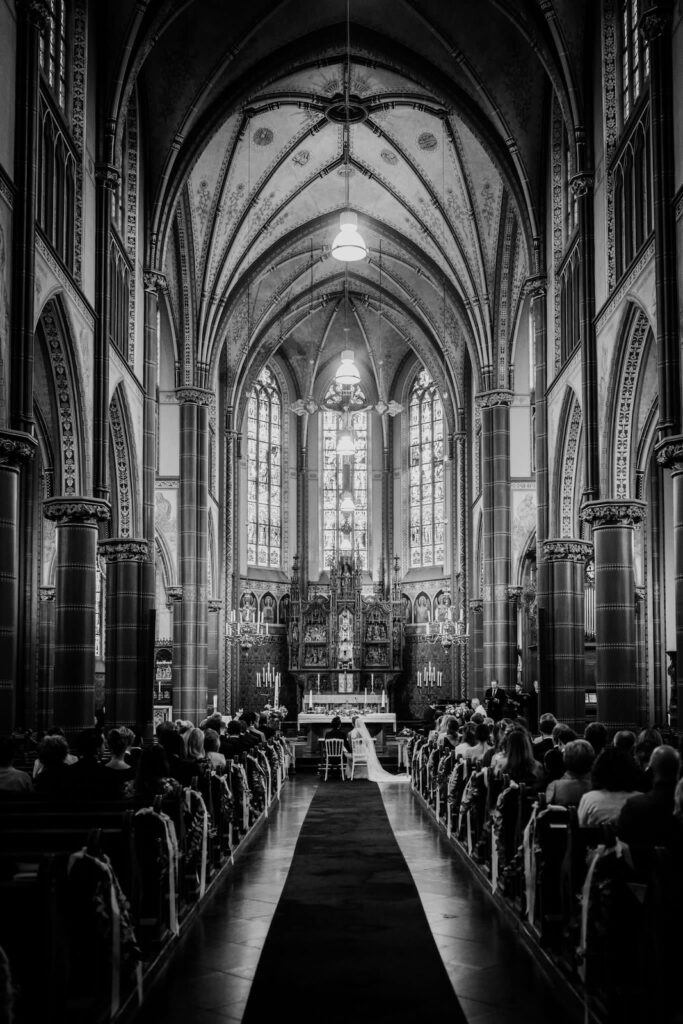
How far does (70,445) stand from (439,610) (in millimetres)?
25658

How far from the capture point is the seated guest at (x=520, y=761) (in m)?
10.9

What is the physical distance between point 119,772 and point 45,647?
22396 mm

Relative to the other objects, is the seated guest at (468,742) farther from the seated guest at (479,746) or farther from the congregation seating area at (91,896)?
the congregation seating area at (91,896)

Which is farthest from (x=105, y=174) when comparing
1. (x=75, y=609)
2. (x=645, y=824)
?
(x=645, y=824)

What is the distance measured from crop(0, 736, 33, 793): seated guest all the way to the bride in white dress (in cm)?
1766

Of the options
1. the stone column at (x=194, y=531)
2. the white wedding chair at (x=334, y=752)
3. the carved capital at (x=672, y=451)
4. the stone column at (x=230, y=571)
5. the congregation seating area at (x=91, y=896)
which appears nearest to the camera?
the congregation seating area at (x=91, y=896)

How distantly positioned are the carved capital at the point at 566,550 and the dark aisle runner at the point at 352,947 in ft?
34.3

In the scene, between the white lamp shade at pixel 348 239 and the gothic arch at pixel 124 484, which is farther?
the white lamp shade at pixel 348 239

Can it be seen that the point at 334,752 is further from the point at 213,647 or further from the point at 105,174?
the point at 105,174

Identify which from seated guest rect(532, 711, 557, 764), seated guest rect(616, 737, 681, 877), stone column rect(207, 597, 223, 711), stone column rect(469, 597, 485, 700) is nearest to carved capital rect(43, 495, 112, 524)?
seated guest rect(532, 711, 557, 764)

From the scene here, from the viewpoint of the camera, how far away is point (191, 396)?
108 feet

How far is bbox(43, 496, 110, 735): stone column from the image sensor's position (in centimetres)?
1916

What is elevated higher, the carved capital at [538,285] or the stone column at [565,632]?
the carved capital at [538,285]

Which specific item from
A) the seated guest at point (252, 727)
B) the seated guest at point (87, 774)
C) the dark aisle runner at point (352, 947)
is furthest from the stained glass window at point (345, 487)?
the seated guest at point (87, 774)
